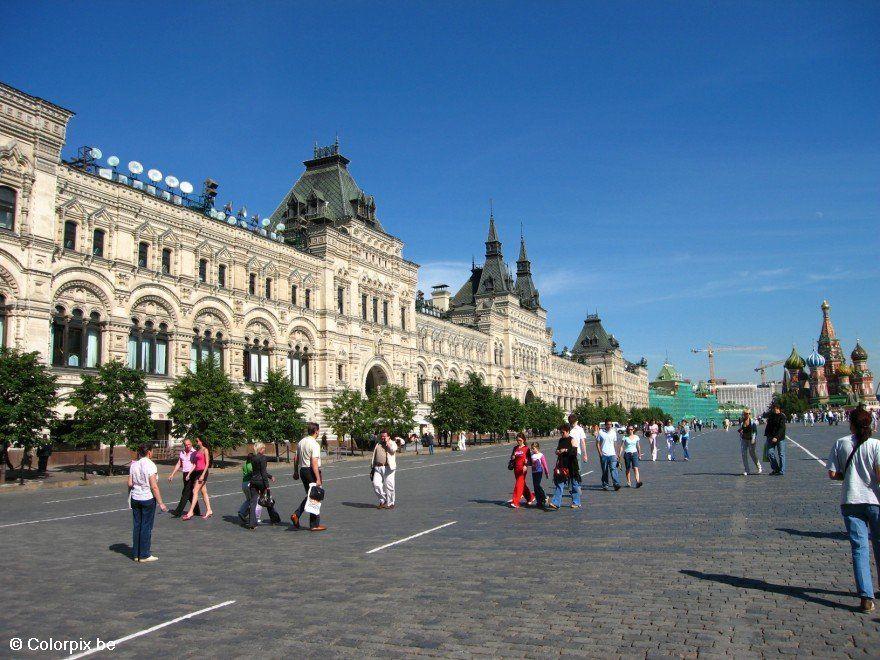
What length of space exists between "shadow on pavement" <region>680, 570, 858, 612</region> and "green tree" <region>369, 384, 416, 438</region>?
131ft

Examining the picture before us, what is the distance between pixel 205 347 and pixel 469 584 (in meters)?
37.8

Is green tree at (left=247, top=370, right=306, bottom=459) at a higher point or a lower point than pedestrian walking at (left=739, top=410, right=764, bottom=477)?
higher

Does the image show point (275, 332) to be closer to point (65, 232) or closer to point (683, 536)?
point (65, 232)

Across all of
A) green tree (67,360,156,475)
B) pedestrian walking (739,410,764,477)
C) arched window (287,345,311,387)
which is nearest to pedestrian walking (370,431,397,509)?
pedestrian walking (739,410,764,477)

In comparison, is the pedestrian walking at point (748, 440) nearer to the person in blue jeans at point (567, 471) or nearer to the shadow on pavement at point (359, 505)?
the person in blue jeans at point (567, 471)

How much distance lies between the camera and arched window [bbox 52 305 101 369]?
33906 millimetres

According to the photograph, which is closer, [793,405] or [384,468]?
[384,468]

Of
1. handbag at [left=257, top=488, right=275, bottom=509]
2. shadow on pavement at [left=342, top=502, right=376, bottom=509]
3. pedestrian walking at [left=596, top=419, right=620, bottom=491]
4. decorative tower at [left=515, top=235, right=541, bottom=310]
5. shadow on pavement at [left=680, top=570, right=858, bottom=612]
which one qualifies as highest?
decorative tower at [left=515, top=235, right=541, bottom=310]

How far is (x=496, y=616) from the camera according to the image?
750 cm

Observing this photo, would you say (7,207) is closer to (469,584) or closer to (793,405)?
(469,584)

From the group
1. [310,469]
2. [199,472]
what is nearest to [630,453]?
[310,469]

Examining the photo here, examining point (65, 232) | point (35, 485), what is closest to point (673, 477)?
Answer: point (35, 485)

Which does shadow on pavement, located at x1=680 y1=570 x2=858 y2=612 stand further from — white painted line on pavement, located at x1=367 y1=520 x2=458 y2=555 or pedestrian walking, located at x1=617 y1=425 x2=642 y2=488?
pedestrian walking, located at x1=617 y1=425 x2=642 y2=488

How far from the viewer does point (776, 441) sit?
21531mm
